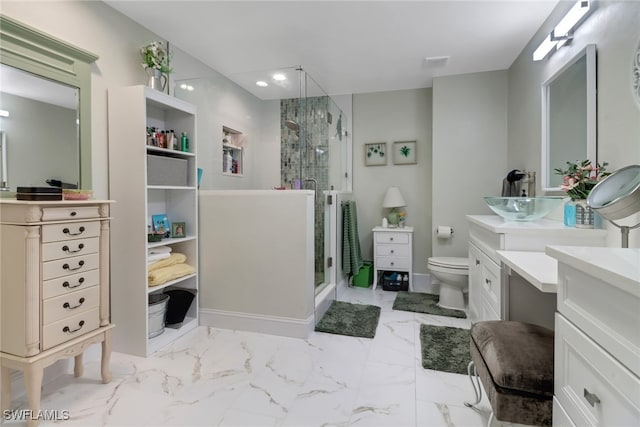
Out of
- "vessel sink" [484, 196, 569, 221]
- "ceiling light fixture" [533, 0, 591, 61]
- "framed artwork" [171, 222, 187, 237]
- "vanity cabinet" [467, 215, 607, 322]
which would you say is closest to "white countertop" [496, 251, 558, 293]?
"vanity cabinet" [467, 215, 607, 322]

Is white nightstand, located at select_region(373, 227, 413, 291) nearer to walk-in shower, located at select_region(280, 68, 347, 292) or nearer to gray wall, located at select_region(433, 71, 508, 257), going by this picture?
gray wall, located at select_region(433, 71, 508, 257)

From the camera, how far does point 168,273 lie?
2.29m

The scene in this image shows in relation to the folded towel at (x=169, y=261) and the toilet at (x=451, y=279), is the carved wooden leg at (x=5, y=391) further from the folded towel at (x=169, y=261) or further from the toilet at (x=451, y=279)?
the toilet at (x=451, y=279)

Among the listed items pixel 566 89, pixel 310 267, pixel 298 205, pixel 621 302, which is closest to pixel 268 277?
pixel 310 267

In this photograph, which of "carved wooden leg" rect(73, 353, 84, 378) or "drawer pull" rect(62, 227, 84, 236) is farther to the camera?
"carved wooden leg" rect(73, 353, 84, 378)

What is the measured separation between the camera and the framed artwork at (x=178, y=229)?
254 cm

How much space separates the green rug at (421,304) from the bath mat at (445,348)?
13.9 inches

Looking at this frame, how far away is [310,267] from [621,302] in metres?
1.98

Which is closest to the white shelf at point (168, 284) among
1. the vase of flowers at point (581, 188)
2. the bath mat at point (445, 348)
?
the bath mat at point (445, 348)

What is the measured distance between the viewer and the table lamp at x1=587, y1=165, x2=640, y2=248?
1.13 m

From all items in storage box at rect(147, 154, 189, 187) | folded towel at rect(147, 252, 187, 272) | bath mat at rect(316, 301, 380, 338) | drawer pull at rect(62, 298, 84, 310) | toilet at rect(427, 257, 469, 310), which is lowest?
bath mat at rect(316, 301, 380, 338)

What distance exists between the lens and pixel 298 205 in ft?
7.82

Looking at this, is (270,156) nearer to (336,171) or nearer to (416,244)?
(336,171)

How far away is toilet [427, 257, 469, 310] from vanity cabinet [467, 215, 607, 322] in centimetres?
67
